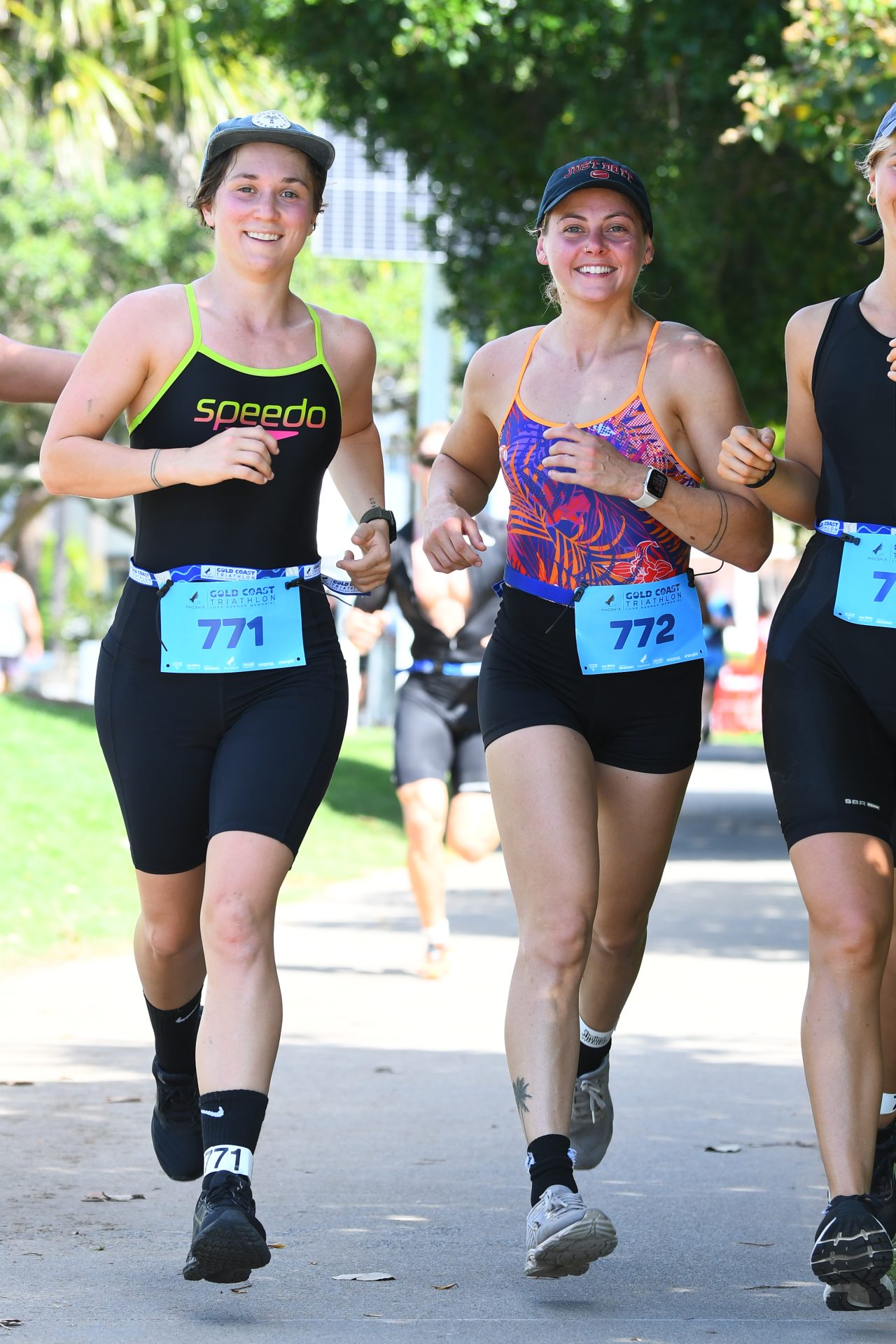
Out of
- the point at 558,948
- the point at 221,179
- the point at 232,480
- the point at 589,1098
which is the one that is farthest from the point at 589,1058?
the point at 221,179

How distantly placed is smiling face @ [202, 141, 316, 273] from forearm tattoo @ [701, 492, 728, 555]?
109cm

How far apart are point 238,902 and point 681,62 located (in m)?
11.3

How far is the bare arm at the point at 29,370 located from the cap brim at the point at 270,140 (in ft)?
2.22

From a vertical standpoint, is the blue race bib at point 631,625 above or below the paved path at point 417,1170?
above

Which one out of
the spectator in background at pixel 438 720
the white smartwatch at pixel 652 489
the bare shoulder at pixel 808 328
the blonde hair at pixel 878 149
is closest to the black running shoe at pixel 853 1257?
the white smartwatch at pixel 652 489

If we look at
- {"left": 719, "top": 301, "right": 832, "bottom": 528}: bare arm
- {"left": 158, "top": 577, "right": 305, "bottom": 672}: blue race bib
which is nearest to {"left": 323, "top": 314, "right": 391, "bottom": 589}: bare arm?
{"left": 158, "top": 577, "right": 305, "bottom": 672}: blue race bib

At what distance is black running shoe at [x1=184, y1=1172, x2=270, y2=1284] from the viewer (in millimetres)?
3965

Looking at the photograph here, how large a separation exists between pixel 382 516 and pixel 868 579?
1.20 meters

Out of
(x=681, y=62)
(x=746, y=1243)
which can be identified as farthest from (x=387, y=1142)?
(x=681, y=62)

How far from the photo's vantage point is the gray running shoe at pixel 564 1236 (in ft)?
13.5

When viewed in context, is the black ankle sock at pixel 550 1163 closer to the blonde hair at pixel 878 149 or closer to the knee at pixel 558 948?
the knee at pixel 558 948

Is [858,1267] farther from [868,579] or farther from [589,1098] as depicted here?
[589,1098]

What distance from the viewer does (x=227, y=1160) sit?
4.15 meters

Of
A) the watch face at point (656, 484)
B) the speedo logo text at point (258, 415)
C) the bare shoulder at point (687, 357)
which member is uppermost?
the bare shoulder at point (687, 357)
